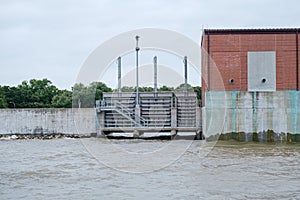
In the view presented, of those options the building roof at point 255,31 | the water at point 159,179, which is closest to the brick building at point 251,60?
the building roof at point 255,31

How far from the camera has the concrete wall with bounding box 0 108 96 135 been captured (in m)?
29.1

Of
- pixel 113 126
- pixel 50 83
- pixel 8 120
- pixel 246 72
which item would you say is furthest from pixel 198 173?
pixel 50 83

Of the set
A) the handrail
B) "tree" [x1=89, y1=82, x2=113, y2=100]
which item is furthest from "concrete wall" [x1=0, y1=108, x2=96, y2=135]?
"tree" [x1=89, y1=82, x2=113, y2=100]

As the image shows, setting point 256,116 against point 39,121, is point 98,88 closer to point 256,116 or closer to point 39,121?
point 39,121

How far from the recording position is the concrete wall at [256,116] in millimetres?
21750

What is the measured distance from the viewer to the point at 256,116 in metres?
22.0

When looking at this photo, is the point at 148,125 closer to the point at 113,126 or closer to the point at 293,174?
the point at 113,126

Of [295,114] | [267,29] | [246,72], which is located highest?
[267,29]

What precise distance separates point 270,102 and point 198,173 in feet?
38.7

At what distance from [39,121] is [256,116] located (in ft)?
48.2

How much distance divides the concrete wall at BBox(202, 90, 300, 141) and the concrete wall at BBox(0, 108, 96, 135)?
34.0ft

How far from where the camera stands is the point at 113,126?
28531 mm

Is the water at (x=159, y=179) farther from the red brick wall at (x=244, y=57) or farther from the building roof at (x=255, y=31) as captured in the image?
the building roof at (x=255, y=31)

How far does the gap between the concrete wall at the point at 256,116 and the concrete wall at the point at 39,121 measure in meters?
10.3
